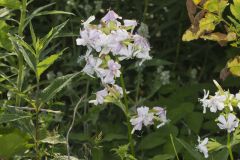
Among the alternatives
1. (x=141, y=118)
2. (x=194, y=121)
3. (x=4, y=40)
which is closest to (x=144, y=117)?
(x=141, y=118)

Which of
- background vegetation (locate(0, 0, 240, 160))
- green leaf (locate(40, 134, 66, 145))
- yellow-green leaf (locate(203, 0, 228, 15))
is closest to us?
yellow-green leaf (locate(203, 0, 228, 15))

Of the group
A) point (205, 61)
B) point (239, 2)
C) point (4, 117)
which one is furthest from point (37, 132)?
point (205, 61)

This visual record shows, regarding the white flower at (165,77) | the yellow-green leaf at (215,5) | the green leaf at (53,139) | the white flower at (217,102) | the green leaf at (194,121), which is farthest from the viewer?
the white flower at (165,77)

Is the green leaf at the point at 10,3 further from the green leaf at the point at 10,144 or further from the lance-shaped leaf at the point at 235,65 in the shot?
the lance-shaped leaf at the point at 235,65

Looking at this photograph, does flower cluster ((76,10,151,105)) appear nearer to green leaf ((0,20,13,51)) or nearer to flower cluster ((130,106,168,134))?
flower cluster ((130,106,168,134))

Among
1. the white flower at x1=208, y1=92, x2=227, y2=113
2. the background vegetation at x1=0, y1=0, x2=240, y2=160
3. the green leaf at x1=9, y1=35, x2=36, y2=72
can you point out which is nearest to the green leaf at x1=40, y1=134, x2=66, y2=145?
the background vegetation at x1=0, y1=0, x2=240, y2=160

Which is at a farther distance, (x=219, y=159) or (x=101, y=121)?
(x=101, y=121)

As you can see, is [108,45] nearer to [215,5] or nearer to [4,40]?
[215,5]

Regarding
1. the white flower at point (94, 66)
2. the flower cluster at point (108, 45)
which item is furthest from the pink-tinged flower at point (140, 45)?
the white flower at point (94, 66)

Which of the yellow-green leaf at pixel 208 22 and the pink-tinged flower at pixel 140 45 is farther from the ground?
the yellow-green leaf at pixel 208 22

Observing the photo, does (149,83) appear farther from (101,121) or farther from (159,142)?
(159,142)

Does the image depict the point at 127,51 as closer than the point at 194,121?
Yes
